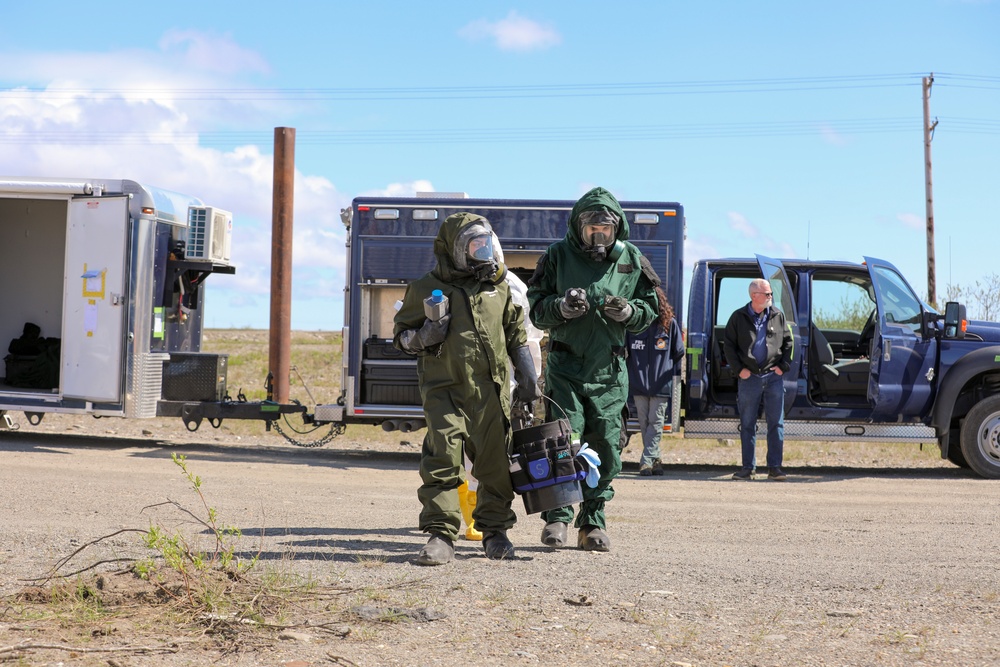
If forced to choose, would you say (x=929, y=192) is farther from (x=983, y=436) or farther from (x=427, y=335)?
(x=427, y=335)

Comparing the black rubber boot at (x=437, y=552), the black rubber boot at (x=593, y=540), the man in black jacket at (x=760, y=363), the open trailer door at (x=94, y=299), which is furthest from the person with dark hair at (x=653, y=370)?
the open trailer door at (x=94, y=299)

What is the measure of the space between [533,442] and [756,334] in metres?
5.44

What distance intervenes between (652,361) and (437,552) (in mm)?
5768

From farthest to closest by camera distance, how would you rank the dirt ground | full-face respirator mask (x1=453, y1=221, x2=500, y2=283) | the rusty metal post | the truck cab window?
the rusty metal post < the truck cab window < full-face respirator mask (x1=453, y1=221, x2=500, y2=283) < the dirt ground

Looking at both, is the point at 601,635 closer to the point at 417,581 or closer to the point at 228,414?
the point at 417,581

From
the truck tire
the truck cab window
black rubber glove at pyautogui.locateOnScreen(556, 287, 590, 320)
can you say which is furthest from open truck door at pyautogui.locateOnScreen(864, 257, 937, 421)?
black rubber glove at pyautogui.locateOnScreen(556, 287, 590, 320)

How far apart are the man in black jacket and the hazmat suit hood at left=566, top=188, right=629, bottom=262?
4.60 m

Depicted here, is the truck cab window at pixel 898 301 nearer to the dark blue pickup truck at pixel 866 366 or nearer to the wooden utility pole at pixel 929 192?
the dark blue pickup truck at pixel 866 366

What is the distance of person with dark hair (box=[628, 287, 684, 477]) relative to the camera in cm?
1087

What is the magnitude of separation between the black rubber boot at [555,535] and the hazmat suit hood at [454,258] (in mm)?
1495

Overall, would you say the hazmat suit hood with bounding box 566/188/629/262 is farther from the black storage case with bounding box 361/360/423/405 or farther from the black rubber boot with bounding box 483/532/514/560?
the black storage case with bounding box 361/360/423/405

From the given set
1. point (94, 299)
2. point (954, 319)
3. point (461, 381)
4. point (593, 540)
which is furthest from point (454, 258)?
point (94, 299)

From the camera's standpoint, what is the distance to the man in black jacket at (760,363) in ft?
35.0

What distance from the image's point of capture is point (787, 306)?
37.5 ft
